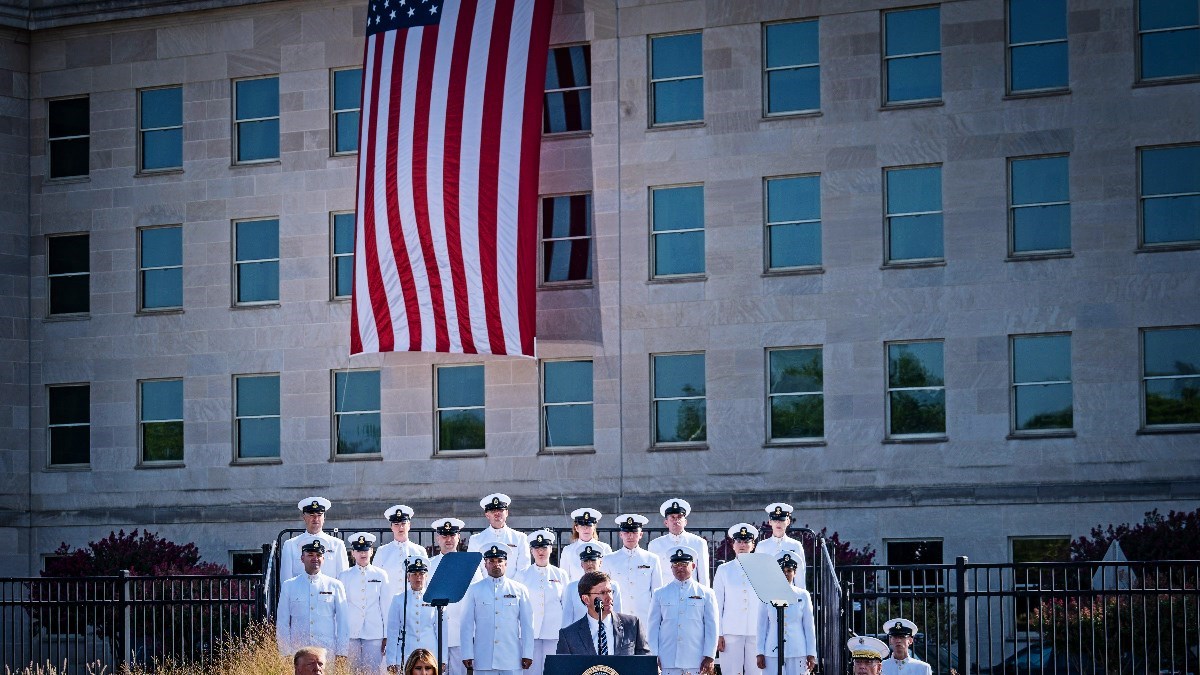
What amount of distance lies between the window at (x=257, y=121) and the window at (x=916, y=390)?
13516 mm

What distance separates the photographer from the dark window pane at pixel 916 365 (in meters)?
37.1

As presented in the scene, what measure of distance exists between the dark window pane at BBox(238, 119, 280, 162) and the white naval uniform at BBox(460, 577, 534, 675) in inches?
827

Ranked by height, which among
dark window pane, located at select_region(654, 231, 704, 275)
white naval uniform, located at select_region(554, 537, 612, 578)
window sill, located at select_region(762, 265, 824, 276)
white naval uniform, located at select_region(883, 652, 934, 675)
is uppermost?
dark window pane, located at select_region(654, 231, 704, 275)

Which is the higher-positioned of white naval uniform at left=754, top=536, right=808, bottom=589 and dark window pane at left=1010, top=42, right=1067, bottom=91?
dark window pane at left=1010, top=42, right=1067, bottom=91

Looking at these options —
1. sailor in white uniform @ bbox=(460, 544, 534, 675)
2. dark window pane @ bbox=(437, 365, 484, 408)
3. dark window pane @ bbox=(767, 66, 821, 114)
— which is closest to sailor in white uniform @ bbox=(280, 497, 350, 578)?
sailor in white uniform @ bbox=(460, 544, 534, 675)

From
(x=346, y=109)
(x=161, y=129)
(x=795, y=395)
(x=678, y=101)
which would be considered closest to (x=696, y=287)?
(x=795, y=395)

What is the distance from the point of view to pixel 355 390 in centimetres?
4091

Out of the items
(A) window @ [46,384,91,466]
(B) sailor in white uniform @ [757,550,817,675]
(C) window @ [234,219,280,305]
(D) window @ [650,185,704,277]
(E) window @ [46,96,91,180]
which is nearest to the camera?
(B) sailor in white uniform @ [757,550,817,675]

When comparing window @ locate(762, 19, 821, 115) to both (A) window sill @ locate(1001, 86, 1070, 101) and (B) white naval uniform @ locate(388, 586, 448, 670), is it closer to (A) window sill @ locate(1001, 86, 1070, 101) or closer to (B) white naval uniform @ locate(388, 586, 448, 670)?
(A) window sill @ locate(1001, 86, 1070, 101)

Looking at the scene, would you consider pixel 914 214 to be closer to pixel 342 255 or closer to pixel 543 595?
pixel 342 255

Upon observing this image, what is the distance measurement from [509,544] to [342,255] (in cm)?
1664

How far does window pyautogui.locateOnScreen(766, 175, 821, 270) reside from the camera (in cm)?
3794

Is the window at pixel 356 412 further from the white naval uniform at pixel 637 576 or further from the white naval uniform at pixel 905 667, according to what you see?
the white naval uniform at pixel 905 667

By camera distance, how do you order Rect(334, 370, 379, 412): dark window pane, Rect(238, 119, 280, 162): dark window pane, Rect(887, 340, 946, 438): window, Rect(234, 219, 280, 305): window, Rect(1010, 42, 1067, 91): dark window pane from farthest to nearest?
1. Rect(238, 119, 280, 162): dark window pane
2. Rect(234, 219, 280, 305): window
3. Rect(334, 370, 379, 412): dark window pane
4. Rect(887, 340, 946, 438): window
5. Rect(1010, 42, 1067, 91): dark window pane
